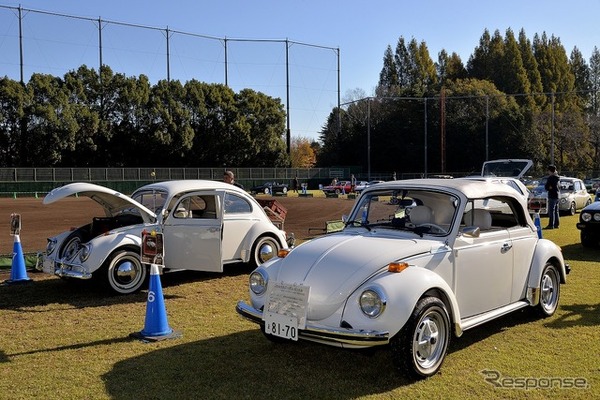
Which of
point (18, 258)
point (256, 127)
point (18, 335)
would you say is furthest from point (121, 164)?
point (18, 335)

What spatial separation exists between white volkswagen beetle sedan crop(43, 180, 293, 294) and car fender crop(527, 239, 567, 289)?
441 centimetres

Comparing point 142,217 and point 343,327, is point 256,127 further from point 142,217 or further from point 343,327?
point 343,327

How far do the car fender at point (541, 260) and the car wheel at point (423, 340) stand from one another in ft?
6.24

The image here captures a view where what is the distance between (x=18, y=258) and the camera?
949 cm

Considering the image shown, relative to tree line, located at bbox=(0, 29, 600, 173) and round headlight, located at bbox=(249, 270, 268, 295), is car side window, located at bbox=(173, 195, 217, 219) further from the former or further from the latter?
tree line, located at bbox=(0, 29, 600, 173)

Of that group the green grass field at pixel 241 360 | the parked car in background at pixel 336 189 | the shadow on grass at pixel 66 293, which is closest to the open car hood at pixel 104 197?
the shadow on grass at pixel 66 293

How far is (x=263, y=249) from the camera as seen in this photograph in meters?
9.95

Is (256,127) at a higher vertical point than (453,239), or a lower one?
higher

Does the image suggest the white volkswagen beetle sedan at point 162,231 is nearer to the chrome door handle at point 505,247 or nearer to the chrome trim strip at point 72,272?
the chrome trim strip at point 72,272

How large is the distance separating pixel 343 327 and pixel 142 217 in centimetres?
522

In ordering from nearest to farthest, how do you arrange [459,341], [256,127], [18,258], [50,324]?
[459,341] < [50,324] < [18,258] < [256,127]

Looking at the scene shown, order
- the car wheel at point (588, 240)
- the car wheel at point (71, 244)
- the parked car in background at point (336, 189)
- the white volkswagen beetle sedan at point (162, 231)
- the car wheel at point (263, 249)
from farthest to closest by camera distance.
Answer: the parked car in background at point (336, 189), the car wheel at point (588, 240), the car wheel at point (263, 249), the car wheel at point (71, 244), the white volkswagen beetle sedan at point (162, 231)

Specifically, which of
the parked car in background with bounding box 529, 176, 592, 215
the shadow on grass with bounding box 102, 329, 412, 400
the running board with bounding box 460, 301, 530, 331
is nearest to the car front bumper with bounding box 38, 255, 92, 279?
the shadow on grass with bounding box 102, 329, 412, 400

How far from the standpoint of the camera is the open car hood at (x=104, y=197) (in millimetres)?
7969
